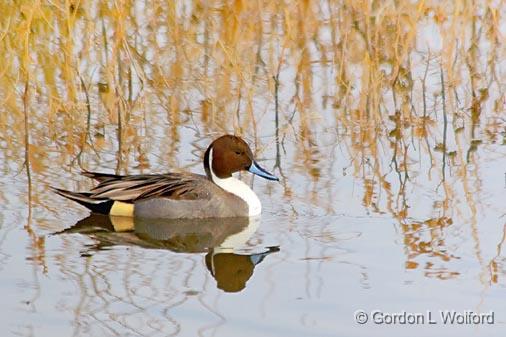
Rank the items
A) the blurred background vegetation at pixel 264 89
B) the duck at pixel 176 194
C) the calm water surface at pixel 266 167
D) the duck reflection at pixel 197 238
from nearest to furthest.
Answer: the calm water surface at pixel 266 167, the duck reflection at pixel 197 238, the duck at pixel 176 194, the blurred background vegetation at pixel 264 89

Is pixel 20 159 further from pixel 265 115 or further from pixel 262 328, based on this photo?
pixel 262 328

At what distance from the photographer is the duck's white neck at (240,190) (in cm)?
803

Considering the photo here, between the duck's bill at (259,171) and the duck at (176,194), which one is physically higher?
the duck's bill at (259,171)

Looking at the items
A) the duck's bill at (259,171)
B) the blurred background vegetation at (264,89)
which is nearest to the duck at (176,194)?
the duck's bill at (259,171)

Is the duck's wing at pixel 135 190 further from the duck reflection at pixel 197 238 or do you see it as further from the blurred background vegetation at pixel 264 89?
the blurred background vegetation at pixel 264 89

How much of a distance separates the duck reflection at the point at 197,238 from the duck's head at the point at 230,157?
0.37 m

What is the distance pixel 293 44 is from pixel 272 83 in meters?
1.08

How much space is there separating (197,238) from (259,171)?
802 mm

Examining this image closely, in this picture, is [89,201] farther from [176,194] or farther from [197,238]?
[197,238]

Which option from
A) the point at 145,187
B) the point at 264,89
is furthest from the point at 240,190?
the point at 264,89

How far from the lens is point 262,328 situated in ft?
19.2

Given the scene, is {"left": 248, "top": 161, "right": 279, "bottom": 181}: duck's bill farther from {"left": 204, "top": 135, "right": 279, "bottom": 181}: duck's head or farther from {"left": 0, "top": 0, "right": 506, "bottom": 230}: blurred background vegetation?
{"left": 0, "top": 0, "right": 506, "bottom": 230}: blurred background vegetation

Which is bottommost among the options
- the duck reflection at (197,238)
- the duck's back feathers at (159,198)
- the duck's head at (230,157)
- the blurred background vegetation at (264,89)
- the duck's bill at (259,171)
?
the duck reflection at (197,238)

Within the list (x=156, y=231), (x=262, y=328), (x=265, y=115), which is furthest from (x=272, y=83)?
(x=262, y=328)
